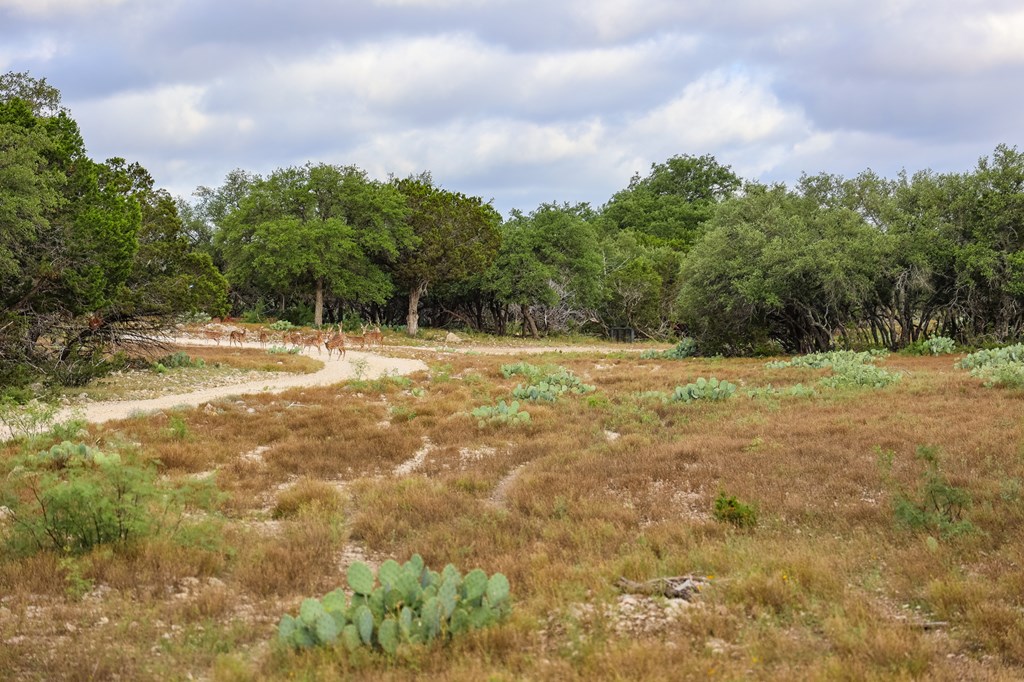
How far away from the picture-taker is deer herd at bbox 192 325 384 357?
Answer: 33500 millimetres

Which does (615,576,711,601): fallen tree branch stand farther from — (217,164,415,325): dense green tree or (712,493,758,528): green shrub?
(217,164,415,325): dense green tree

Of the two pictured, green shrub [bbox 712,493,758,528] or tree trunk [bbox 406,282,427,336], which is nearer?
green shrub [bbox 712,493,758,528]

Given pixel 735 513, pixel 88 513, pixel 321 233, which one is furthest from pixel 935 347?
pixel 321 233

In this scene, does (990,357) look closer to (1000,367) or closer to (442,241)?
(1000,367)

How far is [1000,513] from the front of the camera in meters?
7.38

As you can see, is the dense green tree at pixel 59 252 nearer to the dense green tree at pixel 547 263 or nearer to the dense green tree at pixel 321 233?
A: the dense green tree at pixel 321 233

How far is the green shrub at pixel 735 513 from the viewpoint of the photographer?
7742 millimetres

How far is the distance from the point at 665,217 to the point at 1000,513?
89992 millimetres

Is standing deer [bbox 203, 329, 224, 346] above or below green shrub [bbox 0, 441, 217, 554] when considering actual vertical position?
above

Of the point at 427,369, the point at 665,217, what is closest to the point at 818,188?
the point at 427,369

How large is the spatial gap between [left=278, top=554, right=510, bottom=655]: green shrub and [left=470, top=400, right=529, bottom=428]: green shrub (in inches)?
355

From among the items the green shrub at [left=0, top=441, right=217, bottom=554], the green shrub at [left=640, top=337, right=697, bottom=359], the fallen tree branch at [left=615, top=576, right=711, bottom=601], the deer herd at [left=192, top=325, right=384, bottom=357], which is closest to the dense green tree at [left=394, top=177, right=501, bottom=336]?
the deer herd at [left=192, top=325, right=384, bottom=357]

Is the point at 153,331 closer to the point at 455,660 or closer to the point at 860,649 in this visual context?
the point at 455,660

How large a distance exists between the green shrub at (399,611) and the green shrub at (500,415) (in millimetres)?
9010
